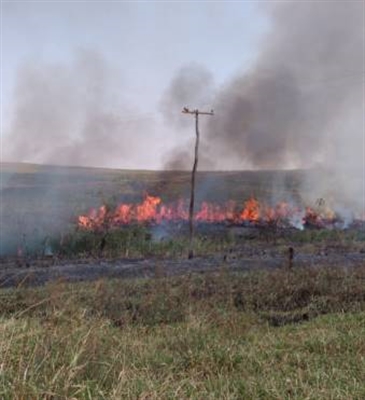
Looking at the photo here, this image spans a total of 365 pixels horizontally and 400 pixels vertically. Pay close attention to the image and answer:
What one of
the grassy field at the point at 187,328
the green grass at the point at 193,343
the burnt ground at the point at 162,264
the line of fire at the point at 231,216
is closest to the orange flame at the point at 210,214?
the line of fire at the point at 231,216

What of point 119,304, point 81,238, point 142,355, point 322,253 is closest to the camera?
point 142,355

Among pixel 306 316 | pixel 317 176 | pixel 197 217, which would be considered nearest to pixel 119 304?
pixel 306 316

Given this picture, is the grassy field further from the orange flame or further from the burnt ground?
the orange flame

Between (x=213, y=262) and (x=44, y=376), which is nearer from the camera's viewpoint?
(x=44, y=376)

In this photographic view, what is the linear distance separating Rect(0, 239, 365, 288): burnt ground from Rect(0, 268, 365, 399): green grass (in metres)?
4.27

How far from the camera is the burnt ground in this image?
21.9m

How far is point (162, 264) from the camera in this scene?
82.5ft

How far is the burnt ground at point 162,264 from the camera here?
2186cm

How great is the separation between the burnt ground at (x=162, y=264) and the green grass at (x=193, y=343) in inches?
168

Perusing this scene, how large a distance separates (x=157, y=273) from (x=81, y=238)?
13203mm

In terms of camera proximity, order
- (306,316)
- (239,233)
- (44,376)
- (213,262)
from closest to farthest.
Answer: (44,376) < (306,316) < (213,262) < (239,233)

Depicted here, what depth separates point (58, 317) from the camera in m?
9.23

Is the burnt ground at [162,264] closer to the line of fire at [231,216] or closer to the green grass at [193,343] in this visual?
the green grass at [193,343]

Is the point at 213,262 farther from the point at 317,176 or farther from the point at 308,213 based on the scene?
the point at 317,176
